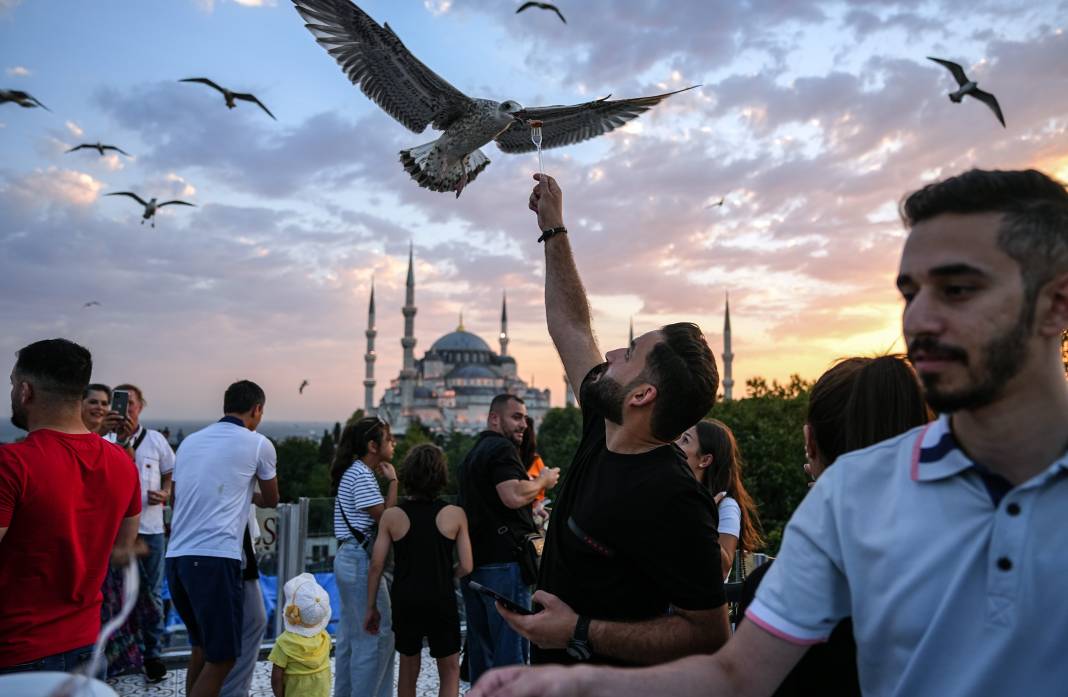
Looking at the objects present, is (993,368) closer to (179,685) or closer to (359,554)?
(359,554)

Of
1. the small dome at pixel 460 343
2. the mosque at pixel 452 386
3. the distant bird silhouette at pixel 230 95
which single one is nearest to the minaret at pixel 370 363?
the mosque at pixel 452 386

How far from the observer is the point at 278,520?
5953mm

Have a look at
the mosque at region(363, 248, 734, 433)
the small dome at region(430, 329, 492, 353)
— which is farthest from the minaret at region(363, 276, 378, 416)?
the small dome at region(430, 329, 492, 353)

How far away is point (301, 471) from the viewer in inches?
2013

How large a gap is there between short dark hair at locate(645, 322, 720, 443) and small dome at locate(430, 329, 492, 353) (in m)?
110

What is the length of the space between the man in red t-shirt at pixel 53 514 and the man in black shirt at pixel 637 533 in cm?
174

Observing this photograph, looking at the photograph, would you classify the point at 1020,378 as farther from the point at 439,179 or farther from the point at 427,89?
the point at 427,89

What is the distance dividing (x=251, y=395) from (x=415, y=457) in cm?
101

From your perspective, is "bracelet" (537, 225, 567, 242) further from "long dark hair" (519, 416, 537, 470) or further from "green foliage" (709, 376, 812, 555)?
"green foliage" (709, 376, 812, 555)

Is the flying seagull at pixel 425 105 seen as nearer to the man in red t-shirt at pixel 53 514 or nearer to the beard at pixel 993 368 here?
the man in red t-shirt at pixel 53 514

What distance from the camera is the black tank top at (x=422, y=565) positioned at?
4.30 m

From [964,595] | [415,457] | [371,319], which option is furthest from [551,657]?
[371,319]

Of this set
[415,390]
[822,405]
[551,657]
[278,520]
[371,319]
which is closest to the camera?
[822,405]

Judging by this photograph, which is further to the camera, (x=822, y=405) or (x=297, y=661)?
(x=297, y=661)
